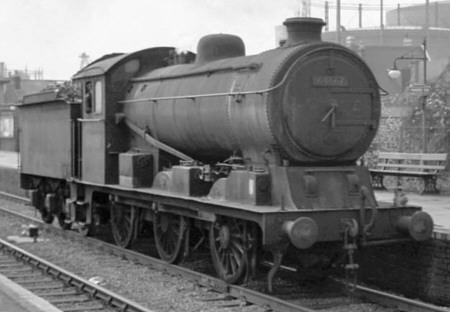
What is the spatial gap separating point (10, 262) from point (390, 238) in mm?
6119

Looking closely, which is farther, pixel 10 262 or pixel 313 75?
pixel 10 262

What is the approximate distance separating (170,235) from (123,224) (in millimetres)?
1784

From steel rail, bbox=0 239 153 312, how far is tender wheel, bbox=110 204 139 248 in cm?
154

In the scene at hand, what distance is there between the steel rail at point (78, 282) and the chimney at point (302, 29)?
3.64 meters

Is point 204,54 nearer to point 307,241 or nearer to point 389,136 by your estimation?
point 307,241

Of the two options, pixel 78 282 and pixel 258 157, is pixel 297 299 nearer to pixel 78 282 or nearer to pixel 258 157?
pixel 258 157

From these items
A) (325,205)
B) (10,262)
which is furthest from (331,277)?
(10,262)

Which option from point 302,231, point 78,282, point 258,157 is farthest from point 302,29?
point 78,282

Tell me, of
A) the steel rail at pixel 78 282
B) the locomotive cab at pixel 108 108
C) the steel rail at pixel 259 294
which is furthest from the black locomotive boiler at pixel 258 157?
the steel rail at pixel 78 282

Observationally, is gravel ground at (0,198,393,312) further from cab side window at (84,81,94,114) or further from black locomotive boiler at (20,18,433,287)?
cab side window at (84,81,94,114)

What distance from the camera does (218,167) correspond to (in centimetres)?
1010

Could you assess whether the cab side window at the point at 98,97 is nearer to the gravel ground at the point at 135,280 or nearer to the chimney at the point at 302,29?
the gravel ground at the point at 135,280

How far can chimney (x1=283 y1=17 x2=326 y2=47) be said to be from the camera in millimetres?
9047

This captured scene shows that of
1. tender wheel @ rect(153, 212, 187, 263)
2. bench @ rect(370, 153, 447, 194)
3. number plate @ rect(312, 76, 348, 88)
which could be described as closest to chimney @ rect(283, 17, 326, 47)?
number plate @ rect(312, 76, 348, 88)
